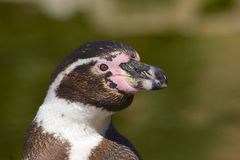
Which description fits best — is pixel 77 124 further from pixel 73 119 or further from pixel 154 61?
pixel 154 61

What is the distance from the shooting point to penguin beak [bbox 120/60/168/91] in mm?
3053

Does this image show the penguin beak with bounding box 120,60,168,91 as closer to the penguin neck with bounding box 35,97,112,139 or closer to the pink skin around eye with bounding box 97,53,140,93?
the pink skin around eye with bounding box 97,53,140,93

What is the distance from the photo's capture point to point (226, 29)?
43.8ft

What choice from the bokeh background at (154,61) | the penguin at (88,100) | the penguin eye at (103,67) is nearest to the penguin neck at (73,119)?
the penguin at (88,100)

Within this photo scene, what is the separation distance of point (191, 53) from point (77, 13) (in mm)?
2728

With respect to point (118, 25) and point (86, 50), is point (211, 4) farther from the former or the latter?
point (86, 50)

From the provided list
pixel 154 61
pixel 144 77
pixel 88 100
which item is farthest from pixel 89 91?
pixel 154 61

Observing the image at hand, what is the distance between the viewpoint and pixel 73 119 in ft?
10.2

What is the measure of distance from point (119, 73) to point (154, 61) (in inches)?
287

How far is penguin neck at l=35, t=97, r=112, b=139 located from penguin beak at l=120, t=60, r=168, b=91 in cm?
Result: 12

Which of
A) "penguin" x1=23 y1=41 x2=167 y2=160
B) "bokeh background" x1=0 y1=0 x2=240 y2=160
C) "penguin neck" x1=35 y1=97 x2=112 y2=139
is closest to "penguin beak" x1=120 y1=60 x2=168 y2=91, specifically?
"penguin" x1=23 y1=41 x2=167 y2=160

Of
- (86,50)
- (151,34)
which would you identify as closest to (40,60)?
(151,34)

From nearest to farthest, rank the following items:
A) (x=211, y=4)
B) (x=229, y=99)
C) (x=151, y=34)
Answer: (x=229, y=99), (x=151, y=34), (x=211, y=4)

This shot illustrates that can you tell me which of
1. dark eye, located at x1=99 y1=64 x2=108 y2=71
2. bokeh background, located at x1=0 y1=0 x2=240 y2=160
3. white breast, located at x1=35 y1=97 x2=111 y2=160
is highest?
dark eye, located at x1=99 y1=64 x2=108 y2=71
